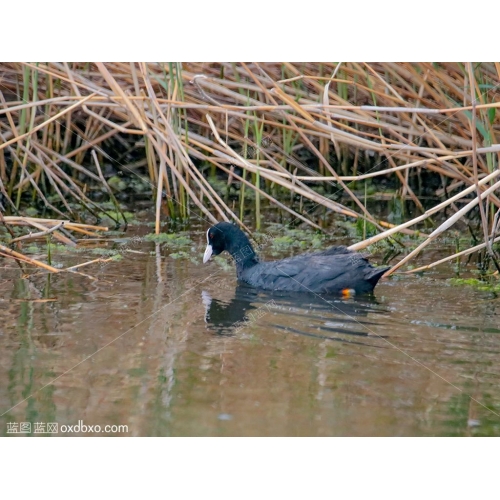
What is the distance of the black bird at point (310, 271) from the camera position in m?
6.00

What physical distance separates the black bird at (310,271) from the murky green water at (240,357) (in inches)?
4.6

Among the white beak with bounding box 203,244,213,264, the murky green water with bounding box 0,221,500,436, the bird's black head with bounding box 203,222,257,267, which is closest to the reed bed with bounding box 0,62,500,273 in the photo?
the bird's black head with bounding box 203,222,257,267

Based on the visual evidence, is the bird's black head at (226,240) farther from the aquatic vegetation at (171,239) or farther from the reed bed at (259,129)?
the aquatic vegetation at (171,239)

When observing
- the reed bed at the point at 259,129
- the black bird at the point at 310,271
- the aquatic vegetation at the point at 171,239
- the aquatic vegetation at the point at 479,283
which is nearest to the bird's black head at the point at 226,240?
the black bird at the point at 310,271

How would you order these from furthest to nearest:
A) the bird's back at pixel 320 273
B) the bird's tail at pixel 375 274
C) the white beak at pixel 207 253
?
the white beak at pixel 207 253 → the bird's back at pixel 320 273 → the bird's tail at pixel 375 274

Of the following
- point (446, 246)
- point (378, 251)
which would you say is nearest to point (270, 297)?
point (378, 251)

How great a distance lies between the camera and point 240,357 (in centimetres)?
477

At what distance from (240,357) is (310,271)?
5.01 feet

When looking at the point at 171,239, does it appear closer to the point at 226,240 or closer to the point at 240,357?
the point at 226,240

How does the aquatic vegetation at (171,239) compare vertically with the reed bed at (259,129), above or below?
below

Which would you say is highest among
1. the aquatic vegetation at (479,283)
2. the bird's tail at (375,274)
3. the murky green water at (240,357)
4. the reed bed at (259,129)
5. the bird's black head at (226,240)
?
the reed bed at (259,129)
